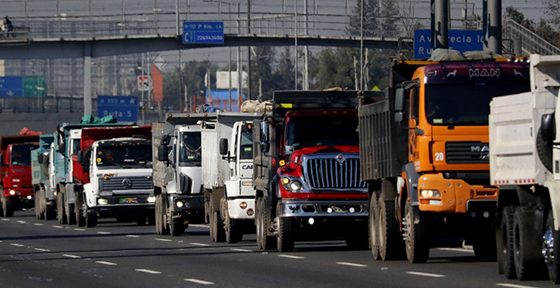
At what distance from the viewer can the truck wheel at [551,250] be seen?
16141mm

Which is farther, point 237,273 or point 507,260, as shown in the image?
point 237,273

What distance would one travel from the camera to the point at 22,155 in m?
55.5

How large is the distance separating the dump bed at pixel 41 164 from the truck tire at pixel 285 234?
2481 cm

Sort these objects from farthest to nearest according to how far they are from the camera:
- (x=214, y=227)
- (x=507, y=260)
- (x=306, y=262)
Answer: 1. (x=214, y=227)
2. (x=306, y=262)
3. (x=507, y=260)

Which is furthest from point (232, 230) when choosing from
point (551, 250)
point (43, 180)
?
point (43, 180)

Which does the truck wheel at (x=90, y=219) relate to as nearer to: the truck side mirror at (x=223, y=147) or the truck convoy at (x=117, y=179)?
the truck convoy at (x=117, y=179)

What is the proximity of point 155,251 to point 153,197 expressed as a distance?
12.4 metres

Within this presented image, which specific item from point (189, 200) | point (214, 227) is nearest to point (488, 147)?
point (214, 227)

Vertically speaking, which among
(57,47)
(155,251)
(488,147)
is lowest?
(155,251)

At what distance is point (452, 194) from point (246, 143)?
9728 millimetres

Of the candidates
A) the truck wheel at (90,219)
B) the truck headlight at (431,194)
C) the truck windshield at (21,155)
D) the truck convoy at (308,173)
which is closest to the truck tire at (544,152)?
the truck headlight at (431,194)

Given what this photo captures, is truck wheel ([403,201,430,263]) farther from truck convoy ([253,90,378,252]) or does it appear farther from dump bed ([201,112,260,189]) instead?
dump bed ([201,112,260,189])

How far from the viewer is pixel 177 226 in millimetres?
33938

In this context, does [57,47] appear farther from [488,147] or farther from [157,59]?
[488,147]
